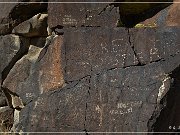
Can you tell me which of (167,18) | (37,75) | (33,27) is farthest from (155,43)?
(33,27)

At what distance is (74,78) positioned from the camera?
5.64m

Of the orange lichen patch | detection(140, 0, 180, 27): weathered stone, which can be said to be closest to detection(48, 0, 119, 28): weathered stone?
the orange lichen patch

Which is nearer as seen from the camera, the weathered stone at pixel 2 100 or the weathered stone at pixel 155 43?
the weathered stone at pixel 155 43

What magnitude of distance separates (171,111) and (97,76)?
3.42ft

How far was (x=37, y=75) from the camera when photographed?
5.93 metres

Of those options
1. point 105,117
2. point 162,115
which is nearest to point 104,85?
point 105,117

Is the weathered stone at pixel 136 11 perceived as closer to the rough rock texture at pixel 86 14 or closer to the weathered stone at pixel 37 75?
the rough rock texture at pixel 86 14

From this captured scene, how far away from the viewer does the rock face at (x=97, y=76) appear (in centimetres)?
532

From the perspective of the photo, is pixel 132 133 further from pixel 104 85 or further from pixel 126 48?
pixel 126 48

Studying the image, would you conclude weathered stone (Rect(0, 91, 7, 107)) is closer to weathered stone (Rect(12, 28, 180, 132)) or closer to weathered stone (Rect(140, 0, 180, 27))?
weathered stone (Rect(12, 28, 180, 132))

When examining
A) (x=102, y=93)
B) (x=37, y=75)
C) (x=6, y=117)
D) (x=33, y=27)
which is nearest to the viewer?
(x=102, y=93)

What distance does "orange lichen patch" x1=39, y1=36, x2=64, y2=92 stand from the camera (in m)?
5.74

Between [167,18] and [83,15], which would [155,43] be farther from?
[83,15]

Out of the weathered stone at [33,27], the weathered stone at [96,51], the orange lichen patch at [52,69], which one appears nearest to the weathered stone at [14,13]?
the weathered stone at [33,27]
